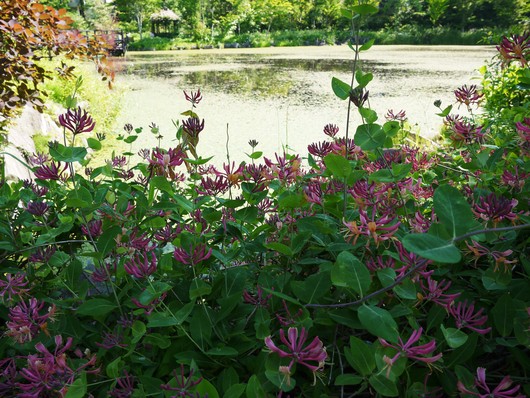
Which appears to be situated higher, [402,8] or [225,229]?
[402,8]

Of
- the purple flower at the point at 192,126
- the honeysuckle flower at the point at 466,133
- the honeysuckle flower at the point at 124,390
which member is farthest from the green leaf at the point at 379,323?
the honeysuckle flower at the point at 466,133

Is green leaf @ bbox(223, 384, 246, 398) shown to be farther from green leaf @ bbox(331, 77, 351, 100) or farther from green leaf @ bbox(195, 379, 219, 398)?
green leaf @ bbox(331, 77, 351, 100)

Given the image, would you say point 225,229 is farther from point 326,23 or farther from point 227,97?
point 326,23

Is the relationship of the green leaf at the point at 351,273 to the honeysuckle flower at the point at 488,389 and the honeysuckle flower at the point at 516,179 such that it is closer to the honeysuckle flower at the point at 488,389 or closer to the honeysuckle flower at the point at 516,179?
the honeysuckle flower at the point at 488,389

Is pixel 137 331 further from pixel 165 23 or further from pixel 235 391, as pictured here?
pixel 165 23

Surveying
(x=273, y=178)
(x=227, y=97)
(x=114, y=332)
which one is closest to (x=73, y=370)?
(x=114, y=332)

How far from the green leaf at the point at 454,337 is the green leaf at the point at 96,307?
311 millimetres

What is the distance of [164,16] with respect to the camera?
1096 inches

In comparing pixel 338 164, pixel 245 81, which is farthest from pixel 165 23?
pixel 338 164

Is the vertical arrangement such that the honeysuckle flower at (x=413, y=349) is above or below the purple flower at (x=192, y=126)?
below

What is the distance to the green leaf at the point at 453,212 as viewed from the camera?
29 cm

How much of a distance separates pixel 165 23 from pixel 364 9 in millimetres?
31267

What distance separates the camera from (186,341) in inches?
17.7

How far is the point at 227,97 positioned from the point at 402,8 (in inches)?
1043
